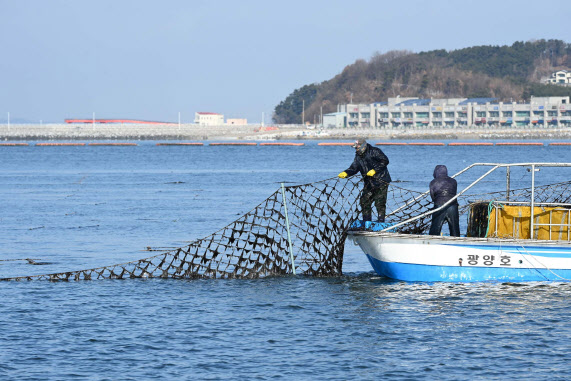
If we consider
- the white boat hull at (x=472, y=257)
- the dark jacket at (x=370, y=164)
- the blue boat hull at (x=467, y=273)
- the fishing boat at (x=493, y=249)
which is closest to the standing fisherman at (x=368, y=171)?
the dark jacket at (x=370, y=164)

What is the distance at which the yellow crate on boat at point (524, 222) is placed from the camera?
19.0 metres

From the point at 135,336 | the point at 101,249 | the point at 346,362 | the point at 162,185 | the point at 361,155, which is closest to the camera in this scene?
the point at 346,362

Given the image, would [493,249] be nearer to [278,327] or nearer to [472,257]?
[472,257]

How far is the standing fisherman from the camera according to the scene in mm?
19844

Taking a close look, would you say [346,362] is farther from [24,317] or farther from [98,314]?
[24,317]

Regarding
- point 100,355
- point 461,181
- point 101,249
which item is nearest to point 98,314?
point 100,355

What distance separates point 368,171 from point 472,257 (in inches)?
114

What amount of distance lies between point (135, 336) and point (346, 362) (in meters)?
3.88

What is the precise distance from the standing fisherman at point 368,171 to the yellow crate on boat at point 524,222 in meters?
2.46

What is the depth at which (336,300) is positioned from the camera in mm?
18438

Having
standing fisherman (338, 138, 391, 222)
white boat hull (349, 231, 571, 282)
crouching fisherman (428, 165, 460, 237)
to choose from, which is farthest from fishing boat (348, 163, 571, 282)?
standing fisherman (338, 138, 391, 222)

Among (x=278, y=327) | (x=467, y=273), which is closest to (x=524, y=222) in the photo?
(x=467, y=273)

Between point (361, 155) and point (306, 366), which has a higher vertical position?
point (361, 155)

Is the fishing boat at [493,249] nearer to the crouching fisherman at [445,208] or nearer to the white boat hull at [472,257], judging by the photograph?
the white boat hull at [472,257]
